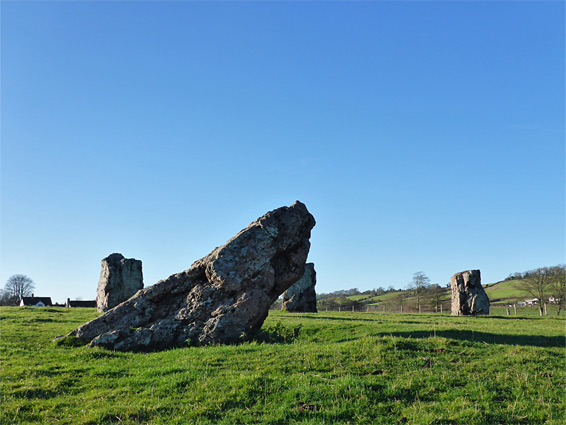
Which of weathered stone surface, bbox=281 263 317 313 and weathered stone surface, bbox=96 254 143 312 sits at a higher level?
weathered stone surface, bbox=96 254 143 312

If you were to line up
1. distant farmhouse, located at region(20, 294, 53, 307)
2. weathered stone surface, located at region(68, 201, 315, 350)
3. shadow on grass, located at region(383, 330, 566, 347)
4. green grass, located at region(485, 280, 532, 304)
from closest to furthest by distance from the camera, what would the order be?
shadow on grass, located at region(383, 330, 566, 347), weathered stone surface, located at region(68, 201, 315, 350), green grass, located at region(485, 280, 532, 304), distant farmhouse, located at region(20, 294, 53, 307)

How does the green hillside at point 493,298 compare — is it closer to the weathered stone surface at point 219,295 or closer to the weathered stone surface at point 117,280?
the weathered stone surface at point 117,280

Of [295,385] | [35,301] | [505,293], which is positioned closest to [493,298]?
[505,293]

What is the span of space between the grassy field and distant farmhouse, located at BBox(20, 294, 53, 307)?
288ft

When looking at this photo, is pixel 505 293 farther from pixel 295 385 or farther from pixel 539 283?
pixel 295 385

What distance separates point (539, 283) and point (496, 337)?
5345 cm

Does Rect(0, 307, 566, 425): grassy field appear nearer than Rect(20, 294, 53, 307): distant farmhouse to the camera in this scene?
Yes

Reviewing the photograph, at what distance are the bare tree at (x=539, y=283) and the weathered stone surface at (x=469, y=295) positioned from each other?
80.8 feet

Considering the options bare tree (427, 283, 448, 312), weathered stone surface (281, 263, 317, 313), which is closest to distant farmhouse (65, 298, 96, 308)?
weathered stone surface (281, 263, 317, 313)

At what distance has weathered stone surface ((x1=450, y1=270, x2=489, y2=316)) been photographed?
41.3 m

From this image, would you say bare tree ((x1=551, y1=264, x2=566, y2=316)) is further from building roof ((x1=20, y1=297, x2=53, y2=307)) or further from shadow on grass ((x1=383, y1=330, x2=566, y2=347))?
building roof ((x1=20, y1=297, x2=53, y2=307))

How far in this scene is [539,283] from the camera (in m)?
62.8

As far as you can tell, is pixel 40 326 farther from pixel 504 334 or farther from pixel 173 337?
pixel 504 334

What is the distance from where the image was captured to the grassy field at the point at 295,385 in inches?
340
